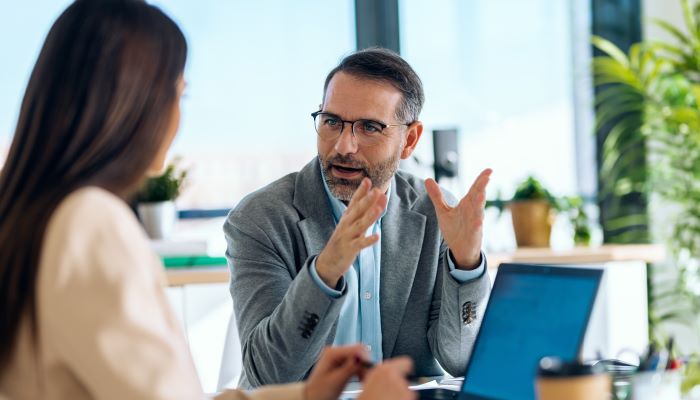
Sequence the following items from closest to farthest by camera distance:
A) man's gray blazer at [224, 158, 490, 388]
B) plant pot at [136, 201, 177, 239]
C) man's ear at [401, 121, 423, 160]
Result: 1. man's gray blazer at [224, 158, 490, 388]
2. man's ear at [401, 121, 423, 160]
3. plant pot at [136, 201, 177, 239]

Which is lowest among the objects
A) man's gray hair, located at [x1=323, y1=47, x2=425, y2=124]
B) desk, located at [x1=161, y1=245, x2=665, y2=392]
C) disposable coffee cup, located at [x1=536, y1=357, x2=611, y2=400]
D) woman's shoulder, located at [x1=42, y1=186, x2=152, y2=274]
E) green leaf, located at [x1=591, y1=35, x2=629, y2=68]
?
desk, located at [x1=161, y1=245, x2=665, y2=392]

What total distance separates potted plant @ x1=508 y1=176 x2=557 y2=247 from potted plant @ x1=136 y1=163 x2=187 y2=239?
136 cm

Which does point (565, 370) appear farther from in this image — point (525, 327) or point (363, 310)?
point (363, 310)

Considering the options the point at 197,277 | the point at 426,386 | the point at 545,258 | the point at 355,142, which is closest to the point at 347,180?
the point at 355,142

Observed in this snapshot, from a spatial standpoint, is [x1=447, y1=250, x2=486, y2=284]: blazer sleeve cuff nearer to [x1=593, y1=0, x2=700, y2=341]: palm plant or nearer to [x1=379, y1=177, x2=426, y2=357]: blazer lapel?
[x1=379, y1=177, x2=426, y2=357]: blazer lapel

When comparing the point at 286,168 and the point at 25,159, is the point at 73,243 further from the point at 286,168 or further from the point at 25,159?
the point at 286,168

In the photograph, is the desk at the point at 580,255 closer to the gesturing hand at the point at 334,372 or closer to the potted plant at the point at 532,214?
the potted plant at the point at 532,214

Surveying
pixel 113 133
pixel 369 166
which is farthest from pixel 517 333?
pixel 369 166

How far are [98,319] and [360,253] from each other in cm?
116

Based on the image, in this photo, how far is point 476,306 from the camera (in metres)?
1.96

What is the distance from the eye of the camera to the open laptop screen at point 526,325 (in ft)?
4.33

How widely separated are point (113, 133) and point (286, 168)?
9.38 ft

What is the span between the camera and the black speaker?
3697 millimetres

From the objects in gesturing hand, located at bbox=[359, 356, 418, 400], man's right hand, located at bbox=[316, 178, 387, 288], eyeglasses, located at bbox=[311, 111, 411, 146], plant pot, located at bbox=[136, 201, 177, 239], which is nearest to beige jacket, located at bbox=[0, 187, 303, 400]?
gesturing hand, located at bbox=[359, 356, 418, 400]
